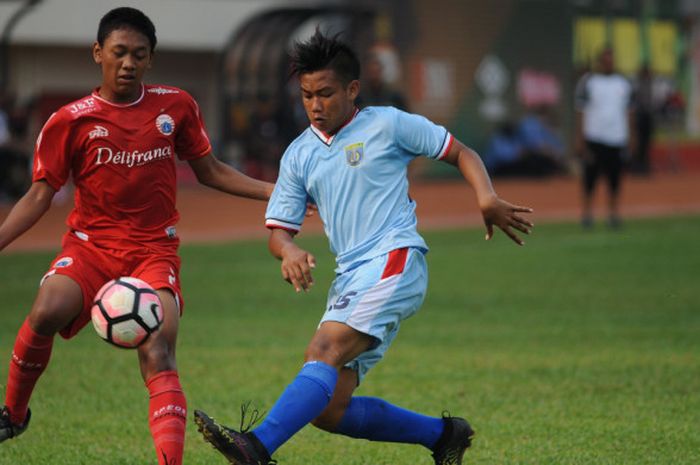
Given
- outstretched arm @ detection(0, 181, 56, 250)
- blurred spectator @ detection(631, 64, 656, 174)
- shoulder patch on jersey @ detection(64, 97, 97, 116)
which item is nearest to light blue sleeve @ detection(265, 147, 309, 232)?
shoulder patch on jersey @ detection(64, 97, 97, 116)

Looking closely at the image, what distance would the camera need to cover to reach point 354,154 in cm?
566

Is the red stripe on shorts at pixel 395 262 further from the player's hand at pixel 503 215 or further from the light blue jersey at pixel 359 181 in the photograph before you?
the player's hand at pixel 503 215

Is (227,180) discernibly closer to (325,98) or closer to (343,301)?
(325,98)

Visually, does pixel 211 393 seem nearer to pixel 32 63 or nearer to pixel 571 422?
pixel 571 422

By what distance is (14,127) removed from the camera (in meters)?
24.1

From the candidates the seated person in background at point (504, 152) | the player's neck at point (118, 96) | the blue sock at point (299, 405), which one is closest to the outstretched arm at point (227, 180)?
the player's neck at point (118, 96)

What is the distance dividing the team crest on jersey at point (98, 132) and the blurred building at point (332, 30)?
20.1 meters

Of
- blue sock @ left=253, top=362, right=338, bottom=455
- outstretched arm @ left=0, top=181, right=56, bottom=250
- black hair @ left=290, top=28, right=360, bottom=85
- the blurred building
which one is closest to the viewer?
blue sock @ left=253, top=362, right=338, bottom=455

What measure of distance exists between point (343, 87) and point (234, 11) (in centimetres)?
2620

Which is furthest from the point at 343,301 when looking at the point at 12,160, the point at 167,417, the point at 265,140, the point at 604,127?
the point at 265,140

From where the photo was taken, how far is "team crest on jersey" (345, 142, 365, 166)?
565 cm

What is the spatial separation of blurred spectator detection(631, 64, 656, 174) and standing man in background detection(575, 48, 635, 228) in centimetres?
1320

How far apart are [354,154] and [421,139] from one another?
30cm

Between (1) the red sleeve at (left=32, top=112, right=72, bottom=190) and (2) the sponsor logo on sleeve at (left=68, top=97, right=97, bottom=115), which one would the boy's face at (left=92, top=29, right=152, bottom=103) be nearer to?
(2) the sponsor logo on sleeve at (left=68, top=97, right=97, bottom=115)
